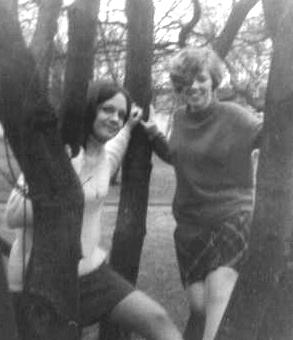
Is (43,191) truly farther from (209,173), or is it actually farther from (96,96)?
(209,173)

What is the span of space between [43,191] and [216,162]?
1223 millimetres

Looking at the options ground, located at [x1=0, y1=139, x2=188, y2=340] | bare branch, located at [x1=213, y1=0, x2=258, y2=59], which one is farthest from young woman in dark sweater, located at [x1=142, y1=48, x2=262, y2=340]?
ground, located at [x1=0, y1=139, x2=188, y2=340]

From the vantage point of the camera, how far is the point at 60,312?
3.29 metres

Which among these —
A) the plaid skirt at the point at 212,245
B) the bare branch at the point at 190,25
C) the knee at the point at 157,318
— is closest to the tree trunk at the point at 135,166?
the plaid skirt at the point at 212,245

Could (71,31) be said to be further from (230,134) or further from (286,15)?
(230,134)

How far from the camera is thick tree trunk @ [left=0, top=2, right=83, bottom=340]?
2988 mm

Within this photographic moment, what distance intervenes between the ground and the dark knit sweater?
2.61 ft

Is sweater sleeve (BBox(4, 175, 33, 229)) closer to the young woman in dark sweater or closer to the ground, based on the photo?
the ground

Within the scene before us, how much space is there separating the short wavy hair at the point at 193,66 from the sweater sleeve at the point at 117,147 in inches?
13.6

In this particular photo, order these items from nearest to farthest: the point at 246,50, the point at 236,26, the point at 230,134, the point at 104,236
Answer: the point at 230,134 → the point at 236,26 → the point at 246,50 → the point at 104,236

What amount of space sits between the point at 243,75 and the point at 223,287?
25.6 feet

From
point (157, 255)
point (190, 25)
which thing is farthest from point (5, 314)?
point (157, 255)

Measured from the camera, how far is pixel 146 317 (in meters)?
3.83

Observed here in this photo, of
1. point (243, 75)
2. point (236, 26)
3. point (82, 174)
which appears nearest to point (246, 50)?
point (243, 75)
